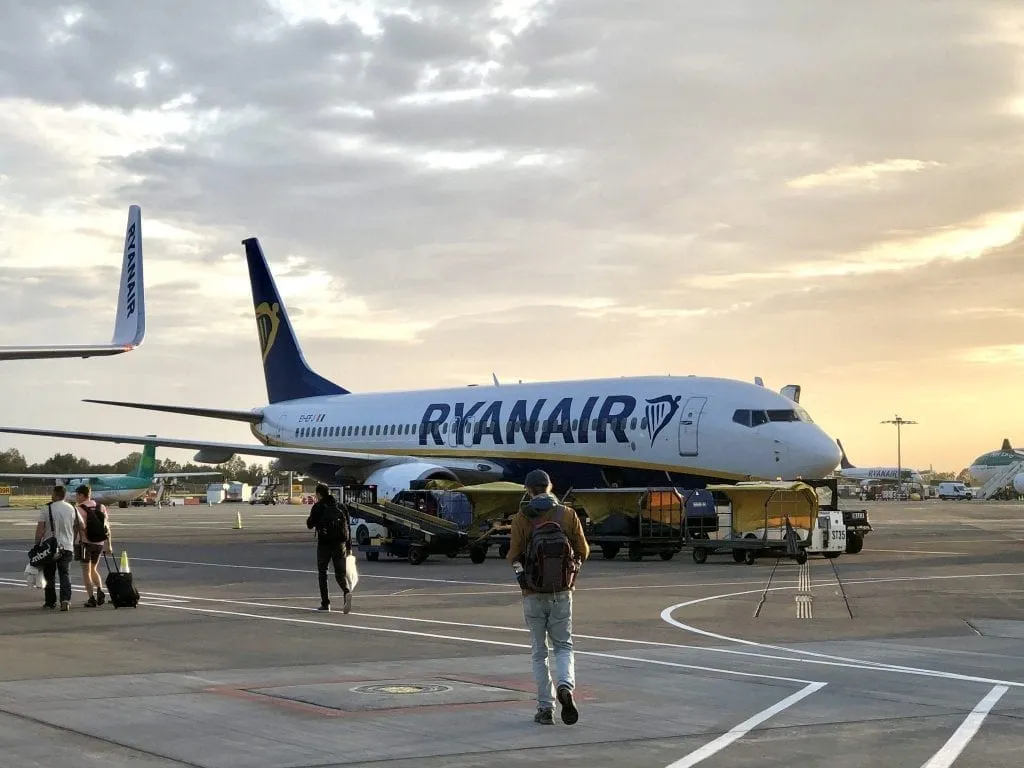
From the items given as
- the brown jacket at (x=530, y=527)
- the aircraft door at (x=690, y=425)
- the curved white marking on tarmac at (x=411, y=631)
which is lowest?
the curved white marking on tarmac at (x=411, y=631)

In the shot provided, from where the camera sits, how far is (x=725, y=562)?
1256 inches

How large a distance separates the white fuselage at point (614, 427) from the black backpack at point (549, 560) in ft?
81.6

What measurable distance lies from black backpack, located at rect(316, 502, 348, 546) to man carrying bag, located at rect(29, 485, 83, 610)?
12.3ft

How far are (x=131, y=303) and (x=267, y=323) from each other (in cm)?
4040

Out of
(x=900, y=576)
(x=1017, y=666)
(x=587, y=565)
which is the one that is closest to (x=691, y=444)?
(x=587, y=565)

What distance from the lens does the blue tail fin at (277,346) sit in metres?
54.8

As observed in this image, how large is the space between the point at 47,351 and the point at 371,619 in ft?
21.0

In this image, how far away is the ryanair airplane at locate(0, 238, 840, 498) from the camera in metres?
35.8

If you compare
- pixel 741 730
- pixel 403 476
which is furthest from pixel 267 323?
pixel 741 730

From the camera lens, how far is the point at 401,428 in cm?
4700

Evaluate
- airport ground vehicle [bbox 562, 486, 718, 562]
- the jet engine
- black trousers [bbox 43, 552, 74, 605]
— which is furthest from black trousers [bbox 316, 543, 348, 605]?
the jet engine

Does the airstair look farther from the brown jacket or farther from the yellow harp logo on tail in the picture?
the brown jacket

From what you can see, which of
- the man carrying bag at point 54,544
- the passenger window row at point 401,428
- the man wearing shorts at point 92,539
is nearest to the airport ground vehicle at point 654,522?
Answer: the passenger window row at point 401,428

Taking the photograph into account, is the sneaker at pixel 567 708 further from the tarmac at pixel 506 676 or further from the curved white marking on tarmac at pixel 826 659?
the curved white marking on tarmac at pixel 826 659
